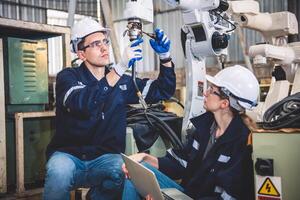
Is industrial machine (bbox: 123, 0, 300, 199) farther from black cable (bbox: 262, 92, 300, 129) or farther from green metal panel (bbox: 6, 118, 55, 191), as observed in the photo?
green metal panel (bbox: 6, 118, 55, 191)

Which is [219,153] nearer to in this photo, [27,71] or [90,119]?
[90,119]

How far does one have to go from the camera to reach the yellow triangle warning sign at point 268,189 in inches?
50.9

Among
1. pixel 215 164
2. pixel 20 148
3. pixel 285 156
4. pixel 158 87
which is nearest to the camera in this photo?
pixel 285 156

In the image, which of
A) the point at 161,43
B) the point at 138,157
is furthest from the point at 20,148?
the point at 161,43

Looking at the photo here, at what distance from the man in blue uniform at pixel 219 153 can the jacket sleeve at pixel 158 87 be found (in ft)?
1.45

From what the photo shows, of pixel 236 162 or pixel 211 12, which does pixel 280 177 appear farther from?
pixel 211 12

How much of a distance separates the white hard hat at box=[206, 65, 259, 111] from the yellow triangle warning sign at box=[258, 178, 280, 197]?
445 mm

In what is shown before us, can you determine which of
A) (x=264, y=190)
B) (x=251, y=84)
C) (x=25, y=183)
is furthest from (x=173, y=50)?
(x=264, y=190)

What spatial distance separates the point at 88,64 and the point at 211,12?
72 cm

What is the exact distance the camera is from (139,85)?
225cm

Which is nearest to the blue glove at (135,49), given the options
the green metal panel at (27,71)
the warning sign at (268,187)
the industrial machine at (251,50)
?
the industrial machine at (251,50)

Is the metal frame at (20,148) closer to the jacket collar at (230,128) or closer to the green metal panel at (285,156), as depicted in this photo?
the jacket collar at (230,128)

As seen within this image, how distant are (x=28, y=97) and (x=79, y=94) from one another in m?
0.89

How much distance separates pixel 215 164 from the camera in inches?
62.0
